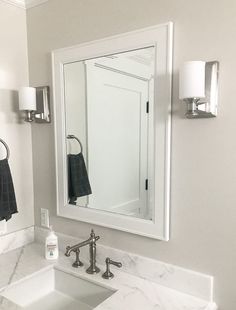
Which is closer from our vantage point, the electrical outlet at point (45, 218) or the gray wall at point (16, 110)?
the gray wall at point (16, 110)

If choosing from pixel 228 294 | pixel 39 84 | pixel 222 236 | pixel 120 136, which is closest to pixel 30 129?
pixel 39 84

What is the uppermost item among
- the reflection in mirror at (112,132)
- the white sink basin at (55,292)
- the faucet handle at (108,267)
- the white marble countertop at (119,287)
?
the reflection in mirror at (112,132)

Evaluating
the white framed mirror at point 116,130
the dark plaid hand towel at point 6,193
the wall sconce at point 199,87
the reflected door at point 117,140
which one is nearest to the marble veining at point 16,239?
the dark plaid hand towel at point 6,193

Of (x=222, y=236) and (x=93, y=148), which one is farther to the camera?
(x=93, y=148)

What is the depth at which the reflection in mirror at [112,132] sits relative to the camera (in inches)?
53.4

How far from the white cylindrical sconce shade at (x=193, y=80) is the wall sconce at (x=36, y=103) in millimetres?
888

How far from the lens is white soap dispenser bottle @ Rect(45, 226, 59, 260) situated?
5.28 feet

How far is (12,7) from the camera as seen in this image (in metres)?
1.70

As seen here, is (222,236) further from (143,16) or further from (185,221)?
(143,16)

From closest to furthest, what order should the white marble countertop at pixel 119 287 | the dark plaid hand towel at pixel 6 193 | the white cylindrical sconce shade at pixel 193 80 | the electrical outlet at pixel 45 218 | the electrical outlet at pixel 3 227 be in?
the white cylindrical sconce shade at pixel 193 80 < the white marble countertop at pixel 119 287 < the dark plaid hand towel at pixel 6 193 < the electrical outlet at pixel 3 227 < the electrical outlet at pixel 45 218

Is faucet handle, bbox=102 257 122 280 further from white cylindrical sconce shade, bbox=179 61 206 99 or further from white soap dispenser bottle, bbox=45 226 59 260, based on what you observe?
white cylindrical sconce shade, bbox=179 61 206 99

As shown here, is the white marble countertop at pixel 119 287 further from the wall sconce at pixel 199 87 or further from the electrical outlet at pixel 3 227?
the wall sconce at pixel 199 87

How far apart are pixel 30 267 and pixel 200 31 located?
140 cm

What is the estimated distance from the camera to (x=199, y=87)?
109 cm
